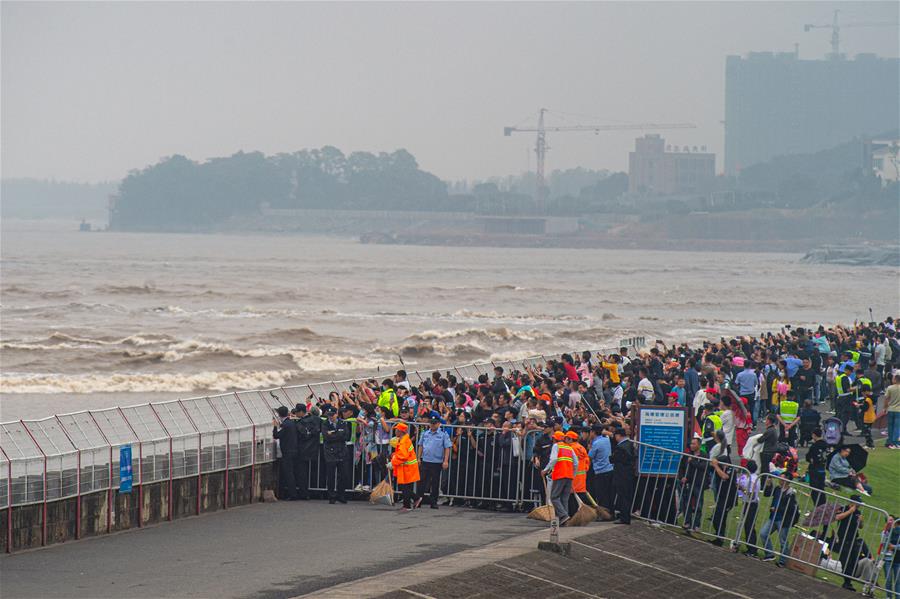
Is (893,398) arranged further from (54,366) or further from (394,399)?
(54,366)

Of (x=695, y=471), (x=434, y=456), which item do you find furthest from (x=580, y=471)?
(x=434, y=456)

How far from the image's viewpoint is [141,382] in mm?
47188

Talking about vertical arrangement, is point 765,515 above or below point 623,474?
below

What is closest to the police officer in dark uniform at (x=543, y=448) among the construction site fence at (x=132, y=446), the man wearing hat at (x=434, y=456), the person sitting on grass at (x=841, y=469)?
the construction site fence at (x=132, y=446)

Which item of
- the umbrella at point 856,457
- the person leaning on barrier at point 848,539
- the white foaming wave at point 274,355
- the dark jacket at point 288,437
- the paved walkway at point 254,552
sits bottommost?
the white foaming wave at point 274,355

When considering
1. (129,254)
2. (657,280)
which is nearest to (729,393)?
(657,280)

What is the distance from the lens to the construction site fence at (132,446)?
15.2 meters

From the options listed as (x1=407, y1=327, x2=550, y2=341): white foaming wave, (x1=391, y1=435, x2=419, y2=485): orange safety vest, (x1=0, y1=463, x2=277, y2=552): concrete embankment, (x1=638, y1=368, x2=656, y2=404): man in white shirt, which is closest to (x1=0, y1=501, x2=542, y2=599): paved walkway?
(x1=0, y1=463, x2=277, y2=552): concrete embankment

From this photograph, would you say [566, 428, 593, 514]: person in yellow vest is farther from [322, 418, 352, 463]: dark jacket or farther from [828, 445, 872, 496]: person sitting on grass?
[322, 418, 352, 463]: dark jacket

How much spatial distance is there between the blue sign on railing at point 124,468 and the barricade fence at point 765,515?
19.5 ft

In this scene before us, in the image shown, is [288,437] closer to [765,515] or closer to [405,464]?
[405,464]

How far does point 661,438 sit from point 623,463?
0.64 metres

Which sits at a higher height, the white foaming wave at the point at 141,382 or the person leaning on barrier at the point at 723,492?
the person leaning on barrier at the point at 723,492

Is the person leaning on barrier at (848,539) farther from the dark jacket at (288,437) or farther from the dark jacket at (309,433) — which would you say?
the dark jacket at (288,437)
